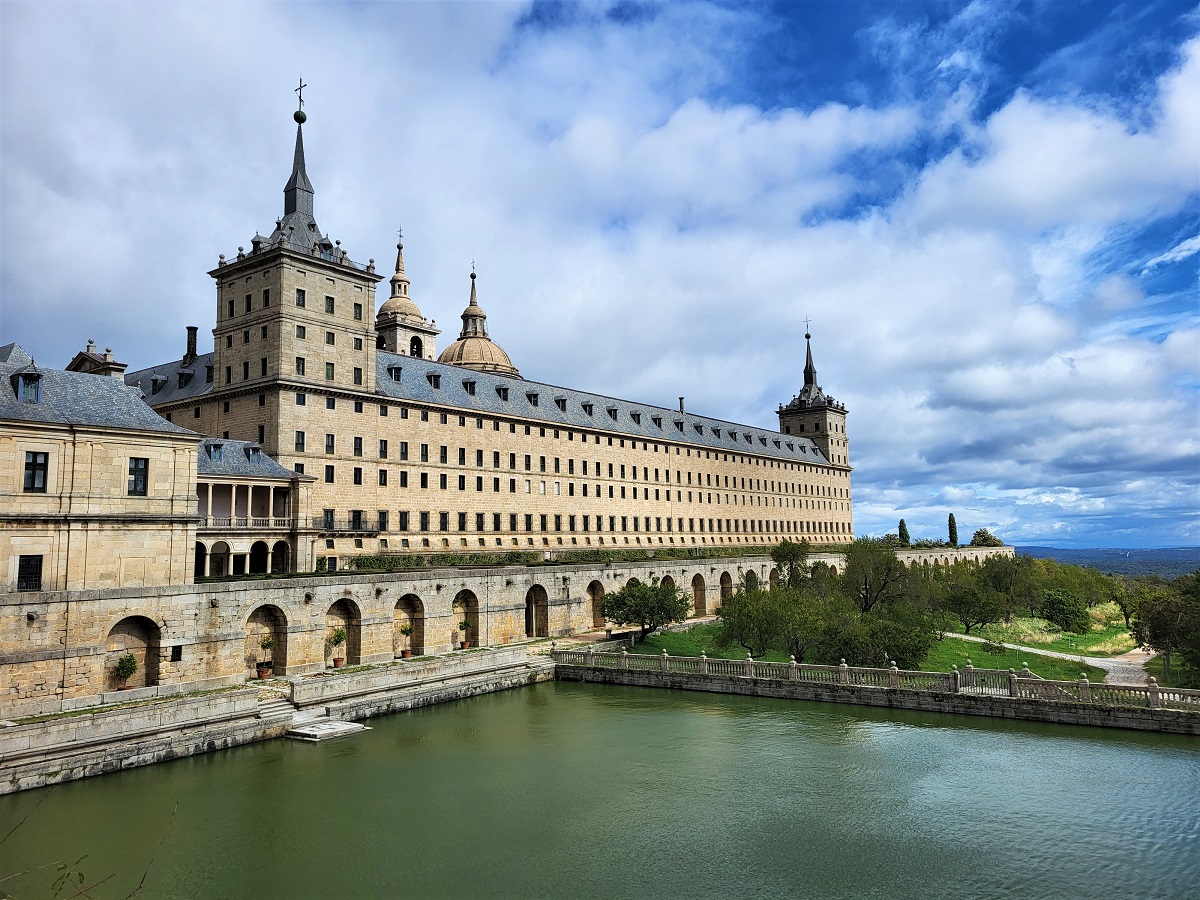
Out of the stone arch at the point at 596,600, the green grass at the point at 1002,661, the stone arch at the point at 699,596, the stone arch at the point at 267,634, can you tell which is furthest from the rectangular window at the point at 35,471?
the stone arch at the point at 699,596

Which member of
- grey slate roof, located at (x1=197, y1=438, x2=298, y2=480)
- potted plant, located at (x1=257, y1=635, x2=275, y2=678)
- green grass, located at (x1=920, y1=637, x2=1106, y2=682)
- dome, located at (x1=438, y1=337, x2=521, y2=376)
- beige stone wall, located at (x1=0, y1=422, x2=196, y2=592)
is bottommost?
green grass, located at (x1=920, y1=637, x2=1106, y2=682)

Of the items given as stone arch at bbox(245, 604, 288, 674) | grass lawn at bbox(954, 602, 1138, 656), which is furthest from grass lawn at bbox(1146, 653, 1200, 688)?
stone arch at bbox(245, 604, 288, 674)

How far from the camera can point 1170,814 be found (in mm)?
22922

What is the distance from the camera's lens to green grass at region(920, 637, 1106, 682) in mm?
47562

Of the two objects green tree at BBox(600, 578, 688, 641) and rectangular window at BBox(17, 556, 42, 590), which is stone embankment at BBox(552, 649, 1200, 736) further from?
Result: rectangular window at BBox(17, 556, 42, 590)

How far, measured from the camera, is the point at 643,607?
171 ft

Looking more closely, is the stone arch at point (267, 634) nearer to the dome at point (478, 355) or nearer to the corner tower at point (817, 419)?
the dome at point (478, 355)

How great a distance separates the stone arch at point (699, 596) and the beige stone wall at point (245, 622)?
14.7 m

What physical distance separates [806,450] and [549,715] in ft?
297

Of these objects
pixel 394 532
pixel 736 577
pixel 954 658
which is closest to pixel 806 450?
pixel 736 577

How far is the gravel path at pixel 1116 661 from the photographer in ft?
149

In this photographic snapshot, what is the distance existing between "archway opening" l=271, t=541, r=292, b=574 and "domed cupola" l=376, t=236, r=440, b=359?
3885 cm

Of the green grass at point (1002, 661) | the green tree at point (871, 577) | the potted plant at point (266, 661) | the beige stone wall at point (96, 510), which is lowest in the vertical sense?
the green grass at point (1002, 661)

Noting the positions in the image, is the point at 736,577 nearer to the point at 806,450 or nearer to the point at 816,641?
the point at 816,641
